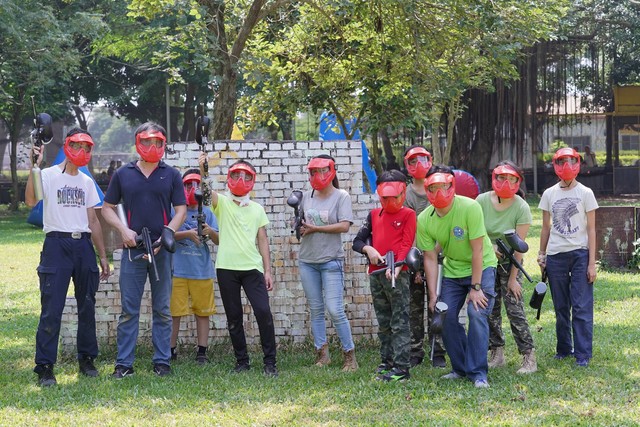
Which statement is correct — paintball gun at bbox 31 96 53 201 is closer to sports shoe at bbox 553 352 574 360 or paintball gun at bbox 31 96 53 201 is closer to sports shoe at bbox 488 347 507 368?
sports shoe at bbox 488 347 507 368

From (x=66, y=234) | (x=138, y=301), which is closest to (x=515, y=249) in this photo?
(x=138, y=301)

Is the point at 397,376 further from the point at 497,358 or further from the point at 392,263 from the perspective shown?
the point at 497,358

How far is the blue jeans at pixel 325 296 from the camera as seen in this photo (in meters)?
7.81

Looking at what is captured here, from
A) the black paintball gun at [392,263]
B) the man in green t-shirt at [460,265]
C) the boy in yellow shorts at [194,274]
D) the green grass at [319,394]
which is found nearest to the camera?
the green grass at [319,394]

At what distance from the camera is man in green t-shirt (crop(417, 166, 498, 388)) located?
6.93 m

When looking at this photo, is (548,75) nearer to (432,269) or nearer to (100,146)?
(432,269)

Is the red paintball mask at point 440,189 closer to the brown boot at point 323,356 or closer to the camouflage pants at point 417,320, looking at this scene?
the camouflage pants at point 417,320

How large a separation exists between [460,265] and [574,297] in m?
1.30

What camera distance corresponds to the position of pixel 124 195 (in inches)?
295

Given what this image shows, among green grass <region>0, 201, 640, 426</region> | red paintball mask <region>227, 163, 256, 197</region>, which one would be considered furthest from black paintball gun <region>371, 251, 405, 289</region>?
red paintball mask <region>227, 163, 256, 197</region>

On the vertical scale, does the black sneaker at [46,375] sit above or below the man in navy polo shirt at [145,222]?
below

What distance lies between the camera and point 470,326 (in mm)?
7008

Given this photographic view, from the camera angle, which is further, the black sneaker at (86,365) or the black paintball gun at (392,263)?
Answer: the black sneaker at (86,365)

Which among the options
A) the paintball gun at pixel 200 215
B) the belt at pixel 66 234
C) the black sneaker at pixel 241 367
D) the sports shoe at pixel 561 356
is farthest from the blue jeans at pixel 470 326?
the belt at pixel 66 234
